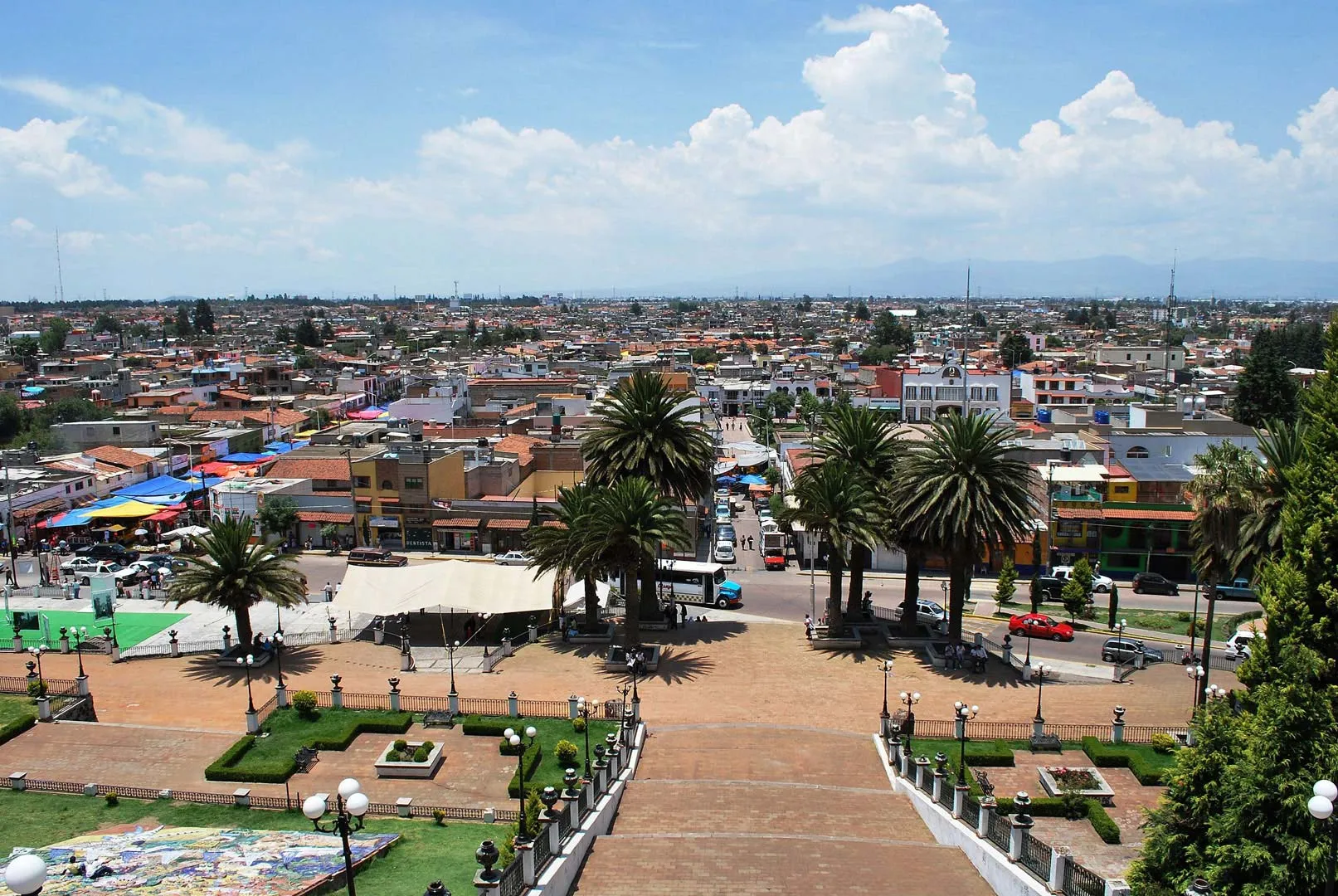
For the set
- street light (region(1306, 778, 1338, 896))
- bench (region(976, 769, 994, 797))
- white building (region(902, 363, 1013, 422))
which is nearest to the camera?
street light (region(1306, 778, 1338, 896))

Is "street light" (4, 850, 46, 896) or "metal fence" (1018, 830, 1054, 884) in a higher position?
"street light" (4, 850, 46, 896)

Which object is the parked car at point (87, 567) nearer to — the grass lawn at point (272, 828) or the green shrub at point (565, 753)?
the grass lawn at point (272, 828)

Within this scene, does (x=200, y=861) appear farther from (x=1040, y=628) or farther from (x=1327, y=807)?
(x=1040, y=628)

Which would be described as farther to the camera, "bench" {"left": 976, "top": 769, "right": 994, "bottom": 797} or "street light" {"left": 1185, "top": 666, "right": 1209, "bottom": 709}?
"street light" {"left": 1185, "top": 666, "right": 1209, "bottom": 709}

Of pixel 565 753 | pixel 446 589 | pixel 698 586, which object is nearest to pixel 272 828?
pixel 565 753

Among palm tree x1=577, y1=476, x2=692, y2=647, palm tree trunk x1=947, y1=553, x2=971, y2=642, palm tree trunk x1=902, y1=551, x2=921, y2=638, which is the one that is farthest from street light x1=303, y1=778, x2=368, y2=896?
palm tree trunk x1=902, y1=551, x2=921, y2=638

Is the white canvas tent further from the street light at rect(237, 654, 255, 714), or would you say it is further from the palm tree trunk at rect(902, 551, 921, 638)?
the palm tree trunk at rect(902, 551, 921, 638)

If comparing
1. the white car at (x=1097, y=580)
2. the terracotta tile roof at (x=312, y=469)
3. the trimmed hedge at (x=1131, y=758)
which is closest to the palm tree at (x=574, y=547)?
the trimmed hedge at (x=1131, y=758)
